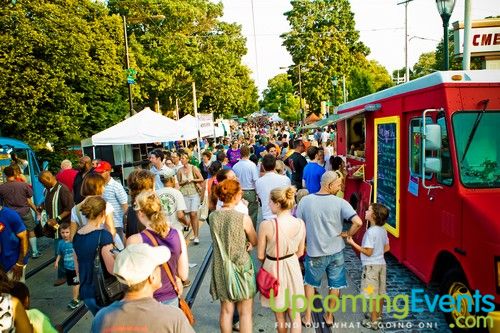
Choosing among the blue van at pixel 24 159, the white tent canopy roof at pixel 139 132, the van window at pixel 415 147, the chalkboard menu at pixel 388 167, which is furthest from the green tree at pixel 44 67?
the van window at pixel 415 147

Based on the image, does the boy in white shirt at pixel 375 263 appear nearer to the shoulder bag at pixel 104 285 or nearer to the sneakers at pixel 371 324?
the sneakers at pixel 371 324

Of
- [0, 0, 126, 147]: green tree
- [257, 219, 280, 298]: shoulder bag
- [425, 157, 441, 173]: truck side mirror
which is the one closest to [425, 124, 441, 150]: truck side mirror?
[425, 157, 441, 173]: truck side mirror

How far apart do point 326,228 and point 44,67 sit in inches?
711

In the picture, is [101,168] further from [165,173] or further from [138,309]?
[138,309]

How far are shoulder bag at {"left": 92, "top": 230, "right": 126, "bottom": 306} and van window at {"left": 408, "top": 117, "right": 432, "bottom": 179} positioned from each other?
3.77m

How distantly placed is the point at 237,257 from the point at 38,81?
17.9 metres

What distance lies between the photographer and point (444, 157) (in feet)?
15.2

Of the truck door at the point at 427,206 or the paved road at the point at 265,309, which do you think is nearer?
the truck door at the point at 427,206

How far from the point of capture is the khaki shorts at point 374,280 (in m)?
4.87

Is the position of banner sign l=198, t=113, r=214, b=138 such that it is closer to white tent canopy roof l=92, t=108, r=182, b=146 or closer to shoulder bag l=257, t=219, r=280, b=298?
white tent canopy roof l=92, t=108, r=182, b=146

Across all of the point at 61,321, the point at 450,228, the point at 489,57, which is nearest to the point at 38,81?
the point at 61,321

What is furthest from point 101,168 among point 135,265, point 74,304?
point 135,265

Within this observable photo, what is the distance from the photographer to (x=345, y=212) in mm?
4543

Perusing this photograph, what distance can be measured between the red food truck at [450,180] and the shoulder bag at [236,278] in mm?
2058
